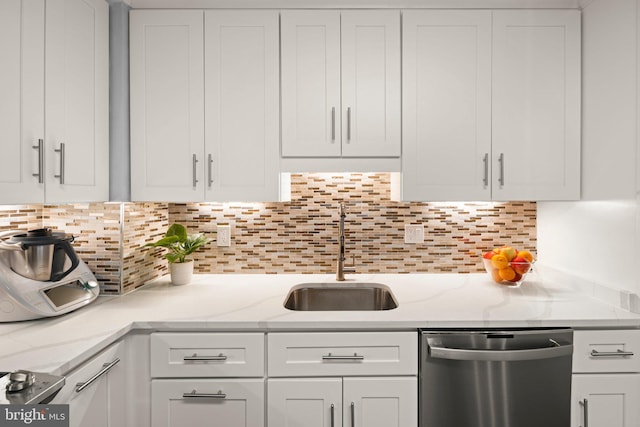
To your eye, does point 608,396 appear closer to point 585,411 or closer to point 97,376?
point 585,411

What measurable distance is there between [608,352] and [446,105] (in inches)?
49.9

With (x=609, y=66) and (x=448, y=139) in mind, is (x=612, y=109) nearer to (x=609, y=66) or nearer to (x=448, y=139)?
(x=609, y=66)

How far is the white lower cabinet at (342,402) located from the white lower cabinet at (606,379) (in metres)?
0.67

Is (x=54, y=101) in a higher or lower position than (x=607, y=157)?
higher

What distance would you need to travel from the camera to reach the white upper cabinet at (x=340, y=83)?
7.08 ft

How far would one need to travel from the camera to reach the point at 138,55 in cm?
216

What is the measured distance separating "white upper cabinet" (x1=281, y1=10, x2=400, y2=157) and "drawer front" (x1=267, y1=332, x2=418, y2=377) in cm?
87

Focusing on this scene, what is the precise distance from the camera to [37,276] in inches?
68.6

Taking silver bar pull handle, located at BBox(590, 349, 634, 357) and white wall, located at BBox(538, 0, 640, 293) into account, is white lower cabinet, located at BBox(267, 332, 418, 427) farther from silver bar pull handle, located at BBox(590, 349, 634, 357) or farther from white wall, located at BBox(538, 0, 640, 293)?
white wall, located at BBox(538, 0, 640, 293)

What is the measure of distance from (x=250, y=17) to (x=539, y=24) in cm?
140

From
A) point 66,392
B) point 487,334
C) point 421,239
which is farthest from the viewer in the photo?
point 421,239

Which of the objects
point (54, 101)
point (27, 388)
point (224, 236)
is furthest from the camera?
point (224, 236)

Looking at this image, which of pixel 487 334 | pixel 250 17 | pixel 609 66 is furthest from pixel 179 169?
pixel 609 66

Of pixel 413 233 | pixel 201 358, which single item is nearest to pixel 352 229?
pixel 413 233
